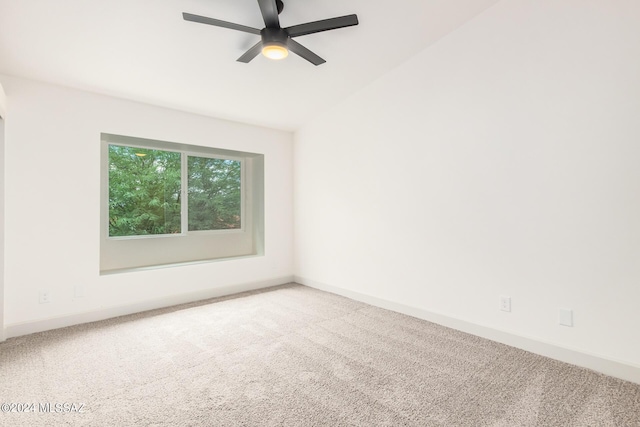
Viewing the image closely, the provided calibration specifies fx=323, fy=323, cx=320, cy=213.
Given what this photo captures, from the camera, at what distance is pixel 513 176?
2744 mm

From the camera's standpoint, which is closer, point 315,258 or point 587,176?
point 587,176

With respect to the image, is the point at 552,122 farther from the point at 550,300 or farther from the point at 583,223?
the point at 550,300

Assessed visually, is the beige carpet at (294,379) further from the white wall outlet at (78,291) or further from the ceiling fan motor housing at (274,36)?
the ceiling fan motor housing at (274,36)

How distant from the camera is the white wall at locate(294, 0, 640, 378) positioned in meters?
2.25

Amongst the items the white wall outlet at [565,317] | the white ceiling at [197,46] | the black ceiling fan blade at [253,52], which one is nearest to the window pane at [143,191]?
the white ceiling at [197,46]

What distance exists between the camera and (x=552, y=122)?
2523 millimetres

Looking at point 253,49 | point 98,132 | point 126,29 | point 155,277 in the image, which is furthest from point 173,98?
point 155,277

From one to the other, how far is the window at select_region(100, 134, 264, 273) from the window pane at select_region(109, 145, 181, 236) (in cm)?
1

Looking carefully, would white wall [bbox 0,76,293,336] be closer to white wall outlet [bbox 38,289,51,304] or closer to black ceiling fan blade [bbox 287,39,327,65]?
white wall outlet [bbox 38,289,51,304]

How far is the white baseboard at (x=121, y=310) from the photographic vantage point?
118 inches

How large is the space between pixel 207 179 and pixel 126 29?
2.71 metres

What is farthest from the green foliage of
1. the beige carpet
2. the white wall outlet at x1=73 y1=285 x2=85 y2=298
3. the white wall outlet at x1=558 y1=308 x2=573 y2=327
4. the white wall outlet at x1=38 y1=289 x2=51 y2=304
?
the white wall outlet at x1=558 y1=308 x2=573 y2=327

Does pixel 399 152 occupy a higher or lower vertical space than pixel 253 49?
lower

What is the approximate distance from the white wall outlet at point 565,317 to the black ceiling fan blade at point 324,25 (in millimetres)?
2641
